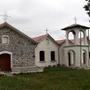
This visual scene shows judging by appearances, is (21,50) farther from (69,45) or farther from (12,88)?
(12,88)

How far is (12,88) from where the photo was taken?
61.1 feet

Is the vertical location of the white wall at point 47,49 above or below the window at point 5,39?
below

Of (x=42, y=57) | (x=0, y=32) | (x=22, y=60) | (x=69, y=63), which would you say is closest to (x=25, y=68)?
(x=22, y=60)

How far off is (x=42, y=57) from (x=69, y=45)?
406cm

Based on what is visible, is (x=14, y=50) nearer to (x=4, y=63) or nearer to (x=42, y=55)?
(x=4, y=63)

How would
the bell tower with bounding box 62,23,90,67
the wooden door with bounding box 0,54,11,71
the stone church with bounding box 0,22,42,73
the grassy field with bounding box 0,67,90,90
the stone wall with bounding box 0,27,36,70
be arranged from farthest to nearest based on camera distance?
the bell tower with bounding box 62,23,90,67 < the wooden door with bounding box 0,54,11,71 < the stone wall with bounding box 0,27,36,70 < the stone church with bounding box 0,22,42,73 < the grassy field with bounding box 0,67,90,90

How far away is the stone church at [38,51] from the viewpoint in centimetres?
3516

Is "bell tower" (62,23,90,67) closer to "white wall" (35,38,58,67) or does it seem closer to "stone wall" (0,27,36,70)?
"white wall" (35,38,58,67)

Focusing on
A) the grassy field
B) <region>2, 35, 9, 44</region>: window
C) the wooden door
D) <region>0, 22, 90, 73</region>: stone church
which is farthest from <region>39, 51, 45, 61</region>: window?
the grassy field

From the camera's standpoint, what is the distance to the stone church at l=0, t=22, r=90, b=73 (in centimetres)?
3516

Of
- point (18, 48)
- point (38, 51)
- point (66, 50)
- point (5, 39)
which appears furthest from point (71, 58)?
point (5, 39)

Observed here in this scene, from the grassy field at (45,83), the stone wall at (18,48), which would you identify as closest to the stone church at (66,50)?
the stone wall at (18,48)

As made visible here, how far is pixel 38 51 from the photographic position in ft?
136

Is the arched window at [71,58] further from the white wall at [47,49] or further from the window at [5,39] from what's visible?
the window at [5,39]
